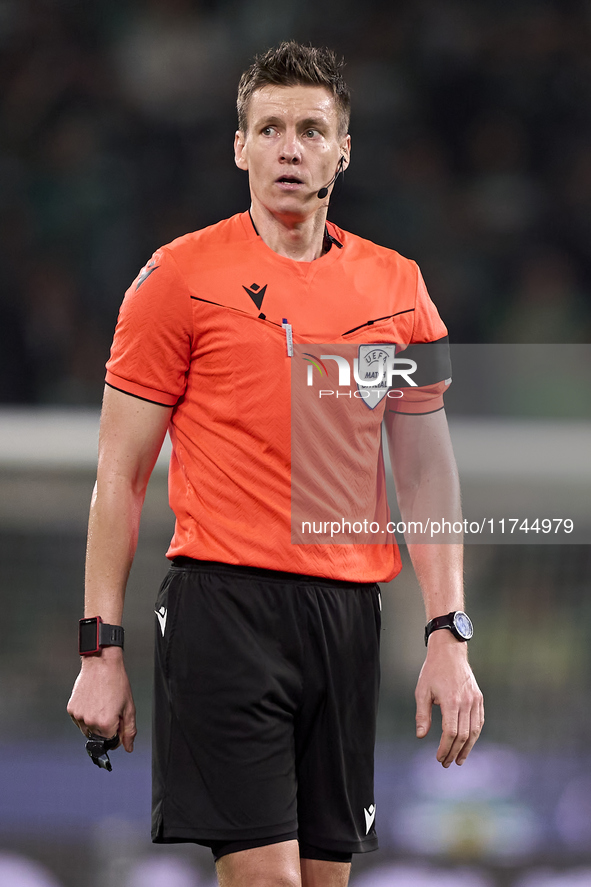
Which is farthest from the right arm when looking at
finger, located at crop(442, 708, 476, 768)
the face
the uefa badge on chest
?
finger, located at crop(442, 708, 476, 768)

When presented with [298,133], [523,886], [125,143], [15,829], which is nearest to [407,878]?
[523,886]

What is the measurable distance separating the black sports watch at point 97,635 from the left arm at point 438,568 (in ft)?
1.95

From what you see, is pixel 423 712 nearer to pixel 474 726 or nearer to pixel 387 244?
pixel 474 726

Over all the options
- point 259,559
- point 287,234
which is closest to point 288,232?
point 287,234

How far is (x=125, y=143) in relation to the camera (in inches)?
226

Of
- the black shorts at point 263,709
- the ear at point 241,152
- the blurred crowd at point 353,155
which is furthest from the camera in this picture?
the blurred crowd at point 353,155

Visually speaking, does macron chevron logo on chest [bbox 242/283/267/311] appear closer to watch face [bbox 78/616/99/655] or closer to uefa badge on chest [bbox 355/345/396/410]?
uefa badge on chest [bbox 355/345/396/410]

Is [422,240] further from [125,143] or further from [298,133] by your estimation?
[298,133]

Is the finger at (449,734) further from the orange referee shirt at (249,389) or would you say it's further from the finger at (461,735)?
the orange referee shirt at (249,389)

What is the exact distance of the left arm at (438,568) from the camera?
209cm

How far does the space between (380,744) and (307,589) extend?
162 cm

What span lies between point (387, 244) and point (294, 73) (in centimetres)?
347

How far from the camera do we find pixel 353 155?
228 inches

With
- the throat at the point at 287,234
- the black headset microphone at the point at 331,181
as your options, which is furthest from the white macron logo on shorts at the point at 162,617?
the black headset microphone at the point at 331,181
